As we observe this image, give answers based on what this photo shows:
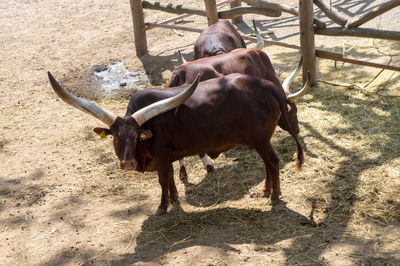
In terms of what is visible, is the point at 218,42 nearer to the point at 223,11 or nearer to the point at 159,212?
the point at 223,11

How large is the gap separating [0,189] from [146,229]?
2154mm

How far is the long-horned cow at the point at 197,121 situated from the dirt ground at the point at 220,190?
0.51 meters

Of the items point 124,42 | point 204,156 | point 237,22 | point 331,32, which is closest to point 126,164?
point 204,156

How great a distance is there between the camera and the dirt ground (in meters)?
4.40

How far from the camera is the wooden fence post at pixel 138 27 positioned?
9812 mm

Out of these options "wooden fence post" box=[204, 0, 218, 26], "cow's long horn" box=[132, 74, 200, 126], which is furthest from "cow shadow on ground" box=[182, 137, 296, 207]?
"wooden fence post" box=[204, 0, 218, 26]

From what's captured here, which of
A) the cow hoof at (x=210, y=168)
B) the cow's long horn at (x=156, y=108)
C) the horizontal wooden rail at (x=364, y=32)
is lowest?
the cow hoof at (x=210, y=168)

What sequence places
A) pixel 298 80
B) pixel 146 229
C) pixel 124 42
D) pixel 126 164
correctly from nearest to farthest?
pixel 126 164 < pixel 146 229 < pixel 298 80 < pixel 124 42

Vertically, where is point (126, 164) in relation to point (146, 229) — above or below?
above

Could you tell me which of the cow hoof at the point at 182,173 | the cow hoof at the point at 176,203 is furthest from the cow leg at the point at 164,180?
the cow hoof at the point at 182,173

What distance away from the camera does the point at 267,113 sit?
4871 millimetres

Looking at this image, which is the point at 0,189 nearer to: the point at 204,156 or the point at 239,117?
the point at 204,156

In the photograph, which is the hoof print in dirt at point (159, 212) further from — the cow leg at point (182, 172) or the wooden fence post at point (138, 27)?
the wooden fence post at point (138, 27)

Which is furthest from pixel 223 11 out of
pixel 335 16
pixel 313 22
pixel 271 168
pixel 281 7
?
pixel 271 168
